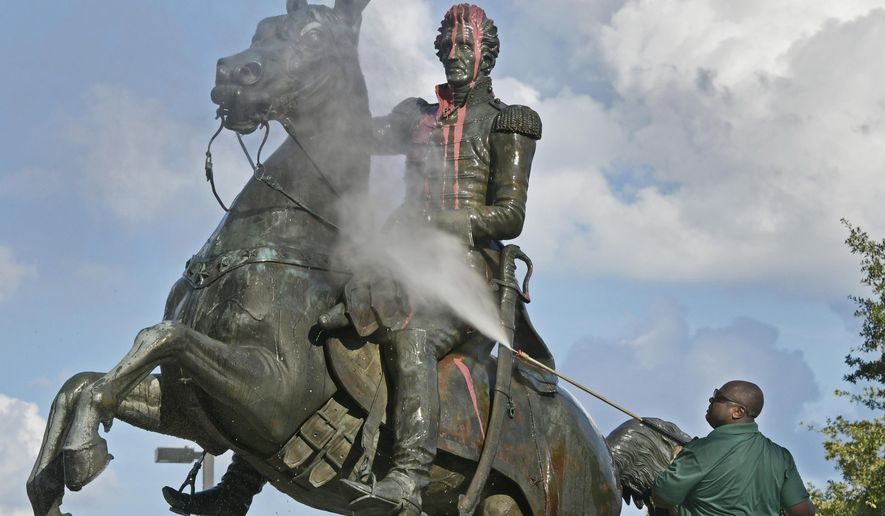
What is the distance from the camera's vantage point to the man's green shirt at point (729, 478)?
21.9ft

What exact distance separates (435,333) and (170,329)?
170 cm

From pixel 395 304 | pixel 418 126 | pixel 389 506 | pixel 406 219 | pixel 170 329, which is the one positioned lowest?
pixel 389 506

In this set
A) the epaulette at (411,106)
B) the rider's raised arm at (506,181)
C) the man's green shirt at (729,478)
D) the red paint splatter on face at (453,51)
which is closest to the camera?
the man's green shirt at (729,478)

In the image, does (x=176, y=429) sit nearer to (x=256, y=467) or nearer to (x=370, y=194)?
(x=256, y=467)

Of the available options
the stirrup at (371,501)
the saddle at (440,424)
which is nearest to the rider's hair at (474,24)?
the saddle at (440,424)

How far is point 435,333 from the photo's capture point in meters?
8.04

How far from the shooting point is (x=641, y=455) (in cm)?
946

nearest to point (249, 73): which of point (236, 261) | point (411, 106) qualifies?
point (236, 261)

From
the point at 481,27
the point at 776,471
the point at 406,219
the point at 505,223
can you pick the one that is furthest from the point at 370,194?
the point at 776,471

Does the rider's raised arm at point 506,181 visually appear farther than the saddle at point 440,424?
Yes

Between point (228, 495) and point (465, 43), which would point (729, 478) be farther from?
point (465, 43)

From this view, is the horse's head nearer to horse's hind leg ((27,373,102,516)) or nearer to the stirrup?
horse's hind leg ((27,373,102,516))

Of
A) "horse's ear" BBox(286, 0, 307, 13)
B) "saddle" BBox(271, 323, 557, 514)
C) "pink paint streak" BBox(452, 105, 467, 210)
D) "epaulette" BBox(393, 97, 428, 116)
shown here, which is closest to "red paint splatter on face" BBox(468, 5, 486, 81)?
"pink paint streak" BBox(452, 105, 467, 210)

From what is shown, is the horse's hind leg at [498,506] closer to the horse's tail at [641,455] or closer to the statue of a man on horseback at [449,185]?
the statue of a man on horseback at [449,185]
